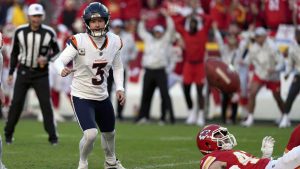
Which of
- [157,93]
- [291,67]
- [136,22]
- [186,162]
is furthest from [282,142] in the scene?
[136,22]

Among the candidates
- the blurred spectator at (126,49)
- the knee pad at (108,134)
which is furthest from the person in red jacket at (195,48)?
the knee pad at (108,134)

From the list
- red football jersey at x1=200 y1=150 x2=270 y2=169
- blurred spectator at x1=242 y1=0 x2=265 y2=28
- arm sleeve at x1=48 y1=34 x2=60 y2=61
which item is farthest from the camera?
blurred spectator at x1=242 y1=0 x2=265 y2=28

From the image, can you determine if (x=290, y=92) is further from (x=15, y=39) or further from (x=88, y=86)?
(x=88, y=86)

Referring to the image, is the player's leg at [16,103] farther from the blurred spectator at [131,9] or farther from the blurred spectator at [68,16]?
the blurred spectator at [131,9]

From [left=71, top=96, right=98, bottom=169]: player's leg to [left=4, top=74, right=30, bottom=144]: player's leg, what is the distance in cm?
350

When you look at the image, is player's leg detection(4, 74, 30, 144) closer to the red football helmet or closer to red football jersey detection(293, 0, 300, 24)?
the red football helmet

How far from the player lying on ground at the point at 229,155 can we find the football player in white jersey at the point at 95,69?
1.60 meters

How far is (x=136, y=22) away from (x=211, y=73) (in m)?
5.79

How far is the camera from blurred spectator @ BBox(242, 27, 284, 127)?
56.1ft

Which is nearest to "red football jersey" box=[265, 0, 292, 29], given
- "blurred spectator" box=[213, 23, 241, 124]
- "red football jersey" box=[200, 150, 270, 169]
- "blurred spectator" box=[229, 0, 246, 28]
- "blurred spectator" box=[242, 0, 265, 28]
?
"blurred spectator" box=[242, 0, 265, 28]

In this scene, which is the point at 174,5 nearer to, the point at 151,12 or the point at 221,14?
the point at 151,12

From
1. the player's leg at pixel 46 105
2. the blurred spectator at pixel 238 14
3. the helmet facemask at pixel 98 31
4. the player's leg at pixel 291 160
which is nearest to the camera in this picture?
the player's leg at pixel 291 160

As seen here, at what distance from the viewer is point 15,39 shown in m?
12.7

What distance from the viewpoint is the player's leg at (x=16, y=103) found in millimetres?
12625
